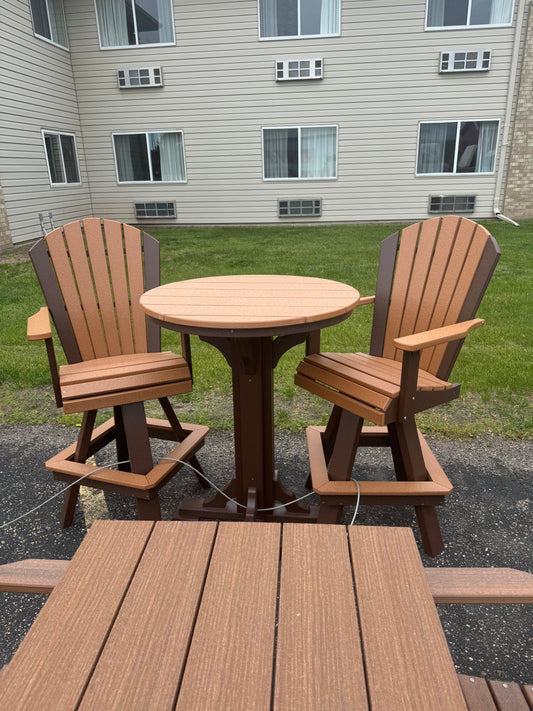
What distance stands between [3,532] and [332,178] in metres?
10.2

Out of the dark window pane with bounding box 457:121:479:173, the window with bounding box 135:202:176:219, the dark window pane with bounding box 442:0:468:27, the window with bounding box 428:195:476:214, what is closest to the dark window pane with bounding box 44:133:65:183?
the window with bounding box 135:202:176:219

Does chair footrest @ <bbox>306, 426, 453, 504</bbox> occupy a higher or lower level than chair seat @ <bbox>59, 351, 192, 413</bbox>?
lower

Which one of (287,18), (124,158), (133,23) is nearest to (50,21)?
(133,23)

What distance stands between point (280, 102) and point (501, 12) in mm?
4556

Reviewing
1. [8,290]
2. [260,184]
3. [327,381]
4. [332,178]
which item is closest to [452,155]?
[332,178]

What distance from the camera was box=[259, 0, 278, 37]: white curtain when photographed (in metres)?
10.0

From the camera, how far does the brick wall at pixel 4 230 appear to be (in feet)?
27.3

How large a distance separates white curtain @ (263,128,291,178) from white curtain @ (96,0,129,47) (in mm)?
3535

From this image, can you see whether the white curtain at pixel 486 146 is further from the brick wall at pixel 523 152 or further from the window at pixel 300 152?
the window at pixel 300 152

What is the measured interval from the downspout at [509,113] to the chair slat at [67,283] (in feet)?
33.1

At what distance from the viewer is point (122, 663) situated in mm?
813

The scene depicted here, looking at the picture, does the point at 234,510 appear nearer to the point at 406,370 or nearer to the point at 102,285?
the point at 406,370

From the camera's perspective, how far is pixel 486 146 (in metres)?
10.5

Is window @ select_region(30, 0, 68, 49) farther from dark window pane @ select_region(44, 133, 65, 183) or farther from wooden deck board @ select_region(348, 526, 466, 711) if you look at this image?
wooden deck board @ select_region(348, 526, 466, 711)
